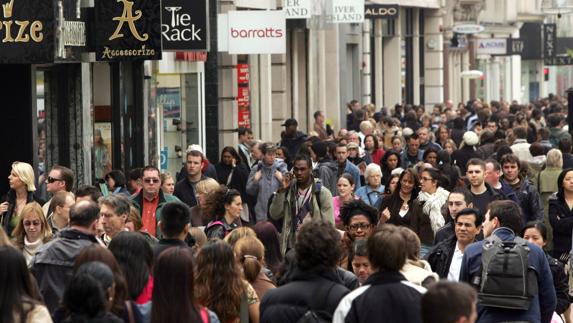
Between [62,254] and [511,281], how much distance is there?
2.80 metres

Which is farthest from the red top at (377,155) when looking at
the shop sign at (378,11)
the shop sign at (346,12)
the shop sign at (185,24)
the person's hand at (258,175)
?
the shop sign at (378,11)

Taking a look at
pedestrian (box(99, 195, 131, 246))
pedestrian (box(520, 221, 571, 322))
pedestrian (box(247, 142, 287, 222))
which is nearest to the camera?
pedestrian (box(99, 195, 131, 246))

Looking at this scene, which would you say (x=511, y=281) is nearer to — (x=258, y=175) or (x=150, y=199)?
(x=150, y=199)

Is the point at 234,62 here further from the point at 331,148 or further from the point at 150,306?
the point at 150,306

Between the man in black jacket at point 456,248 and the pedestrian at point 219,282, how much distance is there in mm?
2673

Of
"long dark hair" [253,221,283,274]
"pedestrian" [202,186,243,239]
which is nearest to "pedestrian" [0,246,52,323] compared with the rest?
"long dark hair" [253,221,283,274]

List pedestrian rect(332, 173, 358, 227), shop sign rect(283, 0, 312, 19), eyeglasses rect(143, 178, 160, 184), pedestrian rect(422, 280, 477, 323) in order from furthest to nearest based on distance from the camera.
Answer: shop sign rect(283, 0, 312, 19)
pedestrian rect(332, 173, 358, 227)
eyeglasses rect(143, 178, 160, 184)
pedestrian rect(422, 280, 477, 323)

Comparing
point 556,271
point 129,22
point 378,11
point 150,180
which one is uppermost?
point 378,11

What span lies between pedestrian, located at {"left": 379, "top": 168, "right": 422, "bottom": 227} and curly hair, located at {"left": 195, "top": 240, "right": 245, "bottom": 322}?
644cm

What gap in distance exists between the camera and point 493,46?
65938 millimetres

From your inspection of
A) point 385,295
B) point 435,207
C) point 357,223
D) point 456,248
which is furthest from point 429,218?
point 385,295

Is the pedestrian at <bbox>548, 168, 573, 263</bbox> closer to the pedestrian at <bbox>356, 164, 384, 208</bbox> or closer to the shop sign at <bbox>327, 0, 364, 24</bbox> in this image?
the pedestrian at <bbox>356, 164, 384, 208</bbox>

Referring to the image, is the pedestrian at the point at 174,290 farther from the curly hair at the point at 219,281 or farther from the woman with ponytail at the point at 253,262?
the woman with ponytail at the point at 253,262

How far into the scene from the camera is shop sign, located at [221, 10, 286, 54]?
25609 millimetres
